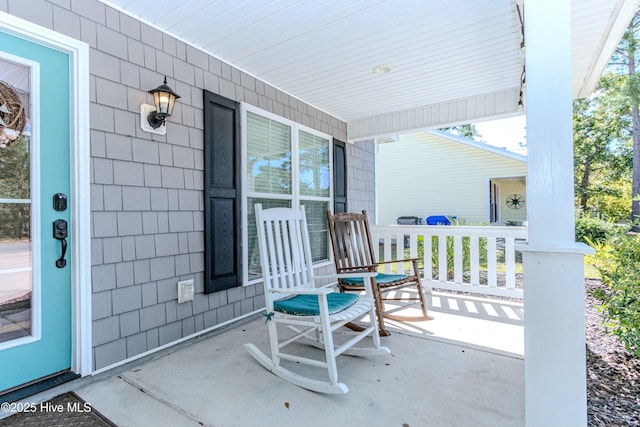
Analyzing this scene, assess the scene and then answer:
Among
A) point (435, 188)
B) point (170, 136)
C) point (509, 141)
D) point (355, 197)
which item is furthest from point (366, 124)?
point (509, 141)

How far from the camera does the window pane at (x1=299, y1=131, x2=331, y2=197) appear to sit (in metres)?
4.28

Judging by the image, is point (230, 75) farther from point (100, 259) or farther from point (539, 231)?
point (539, 231)

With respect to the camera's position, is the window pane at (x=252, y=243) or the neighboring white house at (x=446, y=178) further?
the neighboring white house at (x=446, y=178)

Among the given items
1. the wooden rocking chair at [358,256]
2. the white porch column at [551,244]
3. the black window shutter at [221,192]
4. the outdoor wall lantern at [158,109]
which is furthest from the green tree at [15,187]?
the white porch column at [551,244]

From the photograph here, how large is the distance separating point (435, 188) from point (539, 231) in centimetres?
1066

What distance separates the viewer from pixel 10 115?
6.35 feet

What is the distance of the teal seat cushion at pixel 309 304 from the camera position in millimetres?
2161

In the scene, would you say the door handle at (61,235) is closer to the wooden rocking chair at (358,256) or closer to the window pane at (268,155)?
the window pane at (268,155)

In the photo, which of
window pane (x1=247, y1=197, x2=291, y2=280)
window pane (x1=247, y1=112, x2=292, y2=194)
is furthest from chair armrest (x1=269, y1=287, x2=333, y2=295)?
window pane (x1=247, y1=112, x2=292, y2=194)

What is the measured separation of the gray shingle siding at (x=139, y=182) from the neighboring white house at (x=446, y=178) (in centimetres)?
885

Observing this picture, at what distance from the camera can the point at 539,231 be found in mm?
1304

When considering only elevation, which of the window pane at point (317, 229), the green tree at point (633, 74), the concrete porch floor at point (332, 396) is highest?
the green tree at point (633, 74)

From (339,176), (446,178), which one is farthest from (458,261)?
(446,178)

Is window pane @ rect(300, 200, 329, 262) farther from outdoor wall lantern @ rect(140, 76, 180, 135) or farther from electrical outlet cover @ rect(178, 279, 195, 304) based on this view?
outdoor wall lantern @ rect(140, 76, 180, 135)
